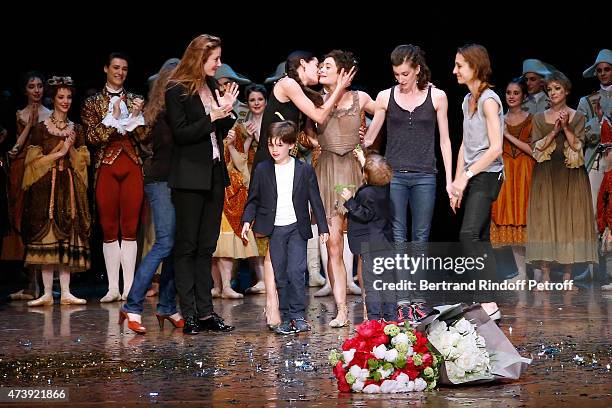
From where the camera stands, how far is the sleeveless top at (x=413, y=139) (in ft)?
22.9

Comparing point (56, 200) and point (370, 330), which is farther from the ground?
point (56, 200)

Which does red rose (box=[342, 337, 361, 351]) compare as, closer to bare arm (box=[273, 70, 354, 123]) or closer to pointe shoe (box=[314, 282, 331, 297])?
bare arm (box=[273, 70, 354, 123])

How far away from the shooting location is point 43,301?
842 centimetres

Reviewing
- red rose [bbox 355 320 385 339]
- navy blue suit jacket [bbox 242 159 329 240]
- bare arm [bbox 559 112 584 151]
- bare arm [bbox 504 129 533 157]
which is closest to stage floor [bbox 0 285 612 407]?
red rose [bbox 355 320 385 339]

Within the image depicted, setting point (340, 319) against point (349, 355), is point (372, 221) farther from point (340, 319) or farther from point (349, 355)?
point (349, 355)

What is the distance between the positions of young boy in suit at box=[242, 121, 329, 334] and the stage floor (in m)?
0.26

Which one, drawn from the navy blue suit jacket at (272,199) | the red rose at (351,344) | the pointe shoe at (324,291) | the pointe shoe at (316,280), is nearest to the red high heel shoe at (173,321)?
the navy blue suit jacket at (272,199)

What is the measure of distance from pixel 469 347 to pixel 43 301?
4.16 metres

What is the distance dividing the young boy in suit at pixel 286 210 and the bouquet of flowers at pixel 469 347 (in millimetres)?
1553

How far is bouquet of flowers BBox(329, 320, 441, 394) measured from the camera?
193 inches

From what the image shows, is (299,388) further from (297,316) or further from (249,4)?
(249,4)

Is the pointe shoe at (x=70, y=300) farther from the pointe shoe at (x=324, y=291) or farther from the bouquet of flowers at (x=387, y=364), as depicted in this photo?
the bouquet of flowers at (x=387, y=364)

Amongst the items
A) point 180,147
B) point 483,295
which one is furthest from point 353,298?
point 180,147

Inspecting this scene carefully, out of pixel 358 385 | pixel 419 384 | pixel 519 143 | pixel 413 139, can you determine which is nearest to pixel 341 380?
pixel 358 385
